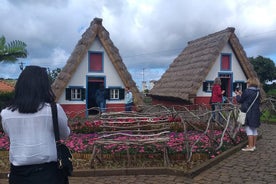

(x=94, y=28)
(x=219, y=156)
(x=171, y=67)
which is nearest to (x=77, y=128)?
(x=219, y=156)

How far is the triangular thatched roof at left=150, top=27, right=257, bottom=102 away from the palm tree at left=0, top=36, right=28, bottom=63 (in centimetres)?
761

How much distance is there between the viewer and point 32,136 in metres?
3.14

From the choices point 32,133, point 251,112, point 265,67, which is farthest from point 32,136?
point 265,67

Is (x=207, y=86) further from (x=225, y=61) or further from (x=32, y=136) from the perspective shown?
(x=32, y=136)

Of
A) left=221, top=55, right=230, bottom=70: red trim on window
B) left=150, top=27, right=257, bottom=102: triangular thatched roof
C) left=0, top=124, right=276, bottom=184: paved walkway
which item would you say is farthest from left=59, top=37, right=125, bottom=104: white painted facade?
left=0, top=124, right=276, bottom=184: paved walkway

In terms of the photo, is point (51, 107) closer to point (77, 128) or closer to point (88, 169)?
point (88, 169)

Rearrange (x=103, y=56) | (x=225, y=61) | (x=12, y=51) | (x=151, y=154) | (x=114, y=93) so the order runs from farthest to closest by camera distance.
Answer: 1. (x=225, y=61)
2. (x=114, y=93)
3. (x=103, y=56)
4. (x=12, y=51)
5. (x=151, y=154)

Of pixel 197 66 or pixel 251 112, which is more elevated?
pixel 197 66

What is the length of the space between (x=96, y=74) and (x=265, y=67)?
13575 millimetres

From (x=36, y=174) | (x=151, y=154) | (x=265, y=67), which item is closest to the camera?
(x=36, y=174)

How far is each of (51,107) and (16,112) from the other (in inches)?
11.4

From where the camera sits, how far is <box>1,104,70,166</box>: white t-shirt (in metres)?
3.12

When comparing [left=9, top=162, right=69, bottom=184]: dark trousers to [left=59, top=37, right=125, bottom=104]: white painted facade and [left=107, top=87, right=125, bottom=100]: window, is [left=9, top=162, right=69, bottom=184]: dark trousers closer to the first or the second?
[left=59, top=37, right=125, bottom=104]: white painted facade

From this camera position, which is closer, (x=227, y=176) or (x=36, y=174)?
(x=36, y=174)
